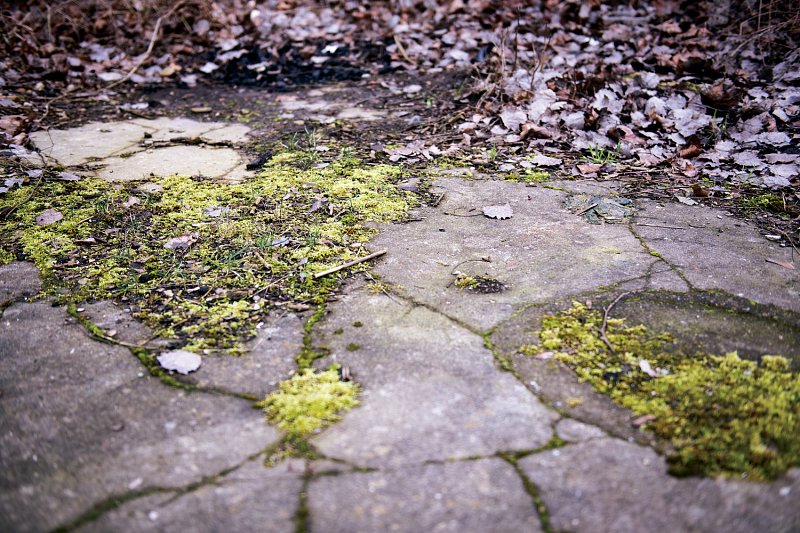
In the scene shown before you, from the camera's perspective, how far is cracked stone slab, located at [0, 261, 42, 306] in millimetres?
1879

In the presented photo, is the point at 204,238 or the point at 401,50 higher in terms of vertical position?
the point at 401,50

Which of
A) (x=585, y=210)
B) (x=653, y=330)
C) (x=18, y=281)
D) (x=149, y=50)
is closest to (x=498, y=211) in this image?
(x=585, y=210)

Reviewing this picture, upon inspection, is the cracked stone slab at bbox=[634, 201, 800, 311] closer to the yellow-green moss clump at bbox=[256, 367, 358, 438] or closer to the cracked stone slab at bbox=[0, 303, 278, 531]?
the yellow-green moss clump at bbox=[256, 367, 358, 438]

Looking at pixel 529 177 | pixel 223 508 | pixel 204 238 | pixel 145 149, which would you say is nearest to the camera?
pixel 223 508

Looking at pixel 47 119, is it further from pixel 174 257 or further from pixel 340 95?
pixel 174 257

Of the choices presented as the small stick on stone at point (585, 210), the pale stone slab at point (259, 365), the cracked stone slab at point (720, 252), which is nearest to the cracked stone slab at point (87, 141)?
the pale stone slab at point (259, 365)

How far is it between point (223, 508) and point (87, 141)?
2.95 meters

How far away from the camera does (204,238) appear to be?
2.24 m

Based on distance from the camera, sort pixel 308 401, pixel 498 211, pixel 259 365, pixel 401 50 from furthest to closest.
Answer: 1. pixel 401 50
2. pixel 498 211
3. pixel 259 365
4. pixel 308 401

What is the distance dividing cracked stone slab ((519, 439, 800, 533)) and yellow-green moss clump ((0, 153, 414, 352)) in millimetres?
953

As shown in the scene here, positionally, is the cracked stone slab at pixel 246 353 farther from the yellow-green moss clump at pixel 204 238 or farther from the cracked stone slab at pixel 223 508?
the cracked stone slab at pixel 223 508

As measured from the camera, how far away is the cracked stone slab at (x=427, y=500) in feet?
3.65

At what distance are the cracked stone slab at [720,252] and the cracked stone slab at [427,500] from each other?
1089 mm

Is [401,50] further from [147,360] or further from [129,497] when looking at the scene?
[129,497]
